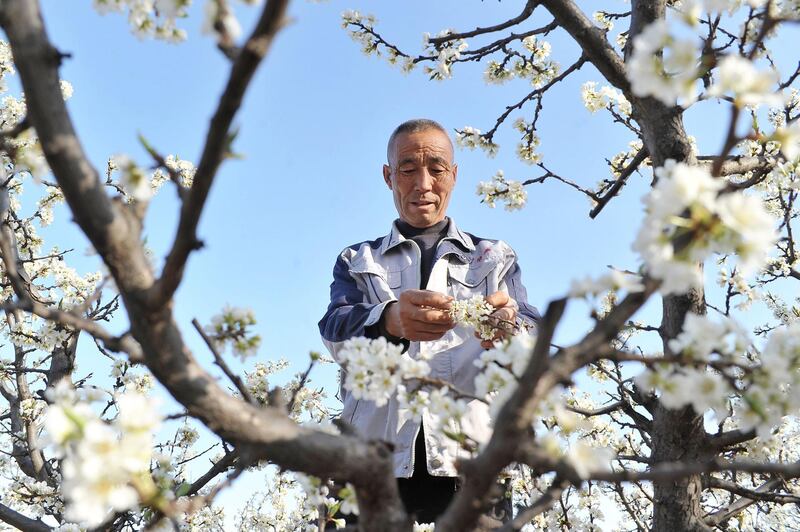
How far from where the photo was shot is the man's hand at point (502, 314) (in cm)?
277

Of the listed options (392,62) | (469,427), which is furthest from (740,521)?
(392,62)

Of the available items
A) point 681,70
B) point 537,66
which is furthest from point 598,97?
point 681,70

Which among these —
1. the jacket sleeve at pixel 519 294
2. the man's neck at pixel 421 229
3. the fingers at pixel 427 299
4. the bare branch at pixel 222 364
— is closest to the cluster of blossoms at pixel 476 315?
the jacket sleeve at pixel 519 294

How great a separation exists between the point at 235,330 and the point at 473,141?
326 centimetres

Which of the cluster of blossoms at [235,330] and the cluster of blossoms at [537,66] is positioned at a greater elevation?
the cluster of blossoms at [537,66]

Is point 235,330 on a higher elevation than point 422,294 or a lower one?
lower

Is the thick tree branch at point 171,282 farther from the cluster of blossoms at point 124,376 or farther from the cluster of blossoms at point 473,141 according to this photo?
the cluster of blossoms at point 124,376

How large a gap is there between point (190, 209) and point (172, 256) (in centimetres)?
9

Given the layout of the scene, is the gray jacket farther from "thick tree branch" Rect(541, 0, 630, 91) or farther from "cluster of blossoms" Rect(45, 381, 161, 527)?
"cluster of blossoms" Rect(45, 381, 161, 527)

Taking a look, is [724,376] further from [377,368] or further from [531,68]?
[531,68]

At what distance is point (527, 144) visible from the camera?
14.7 ft

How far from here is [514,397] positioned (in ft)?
3.51

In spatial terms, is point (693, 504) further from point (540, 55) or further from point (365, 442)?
point (540, 55)

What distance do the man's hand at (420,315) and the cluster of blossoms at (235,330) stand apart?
3.37 feet
